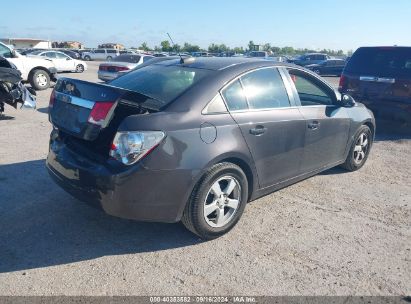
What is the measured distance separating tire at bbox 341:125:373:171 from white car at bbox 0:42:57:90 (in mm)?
11458

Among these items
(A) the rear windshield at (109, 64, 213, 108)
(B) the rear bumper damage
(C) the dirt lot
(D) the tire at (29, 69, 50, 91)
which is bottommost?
(C) the dirt lot

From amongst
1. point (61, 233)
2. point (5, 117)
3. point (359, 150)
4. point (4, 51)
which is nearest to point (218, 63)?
point (61, 233)

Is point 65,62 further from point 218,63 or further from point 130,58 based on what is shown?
point 218,63

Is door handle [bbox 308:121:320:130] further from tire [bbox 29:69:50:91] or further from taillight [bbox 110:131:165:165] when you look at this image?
tire [bbox 29:69:50:91]

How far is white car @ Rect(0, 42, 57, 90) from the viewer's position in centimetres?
1323

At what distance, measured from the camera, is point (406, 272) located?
3.29 meters

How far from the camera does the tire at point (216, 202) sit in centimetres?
346

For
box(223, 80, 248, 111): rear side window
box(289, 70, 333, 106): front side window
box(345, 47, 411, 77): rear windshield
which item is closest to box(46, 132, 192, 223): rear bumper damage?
box(223, 80, 248, 111): rear side window

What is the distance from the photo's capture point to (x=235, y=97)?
12.5 feet

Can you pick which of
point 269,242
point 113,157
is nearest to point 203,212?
point 269,242

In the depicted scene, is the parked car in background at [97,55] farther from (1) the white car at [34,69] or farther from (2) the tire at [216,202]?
(2) the tire at [216,202]

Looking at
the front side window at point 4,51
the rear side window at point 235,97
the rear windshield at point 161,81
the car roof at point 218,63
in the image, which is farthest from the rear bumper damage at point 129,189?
the front side window at point 4,51

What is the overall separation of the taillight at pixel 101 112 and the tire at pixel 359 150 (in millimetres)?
3779

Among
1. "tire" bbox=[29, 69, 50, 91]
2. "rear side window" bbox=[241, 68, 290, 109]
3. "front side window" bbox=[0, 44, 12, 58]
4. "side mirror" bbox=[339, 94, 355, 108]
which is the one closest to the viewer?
"rear side window" bbox=[241, 68, 290, 109]
